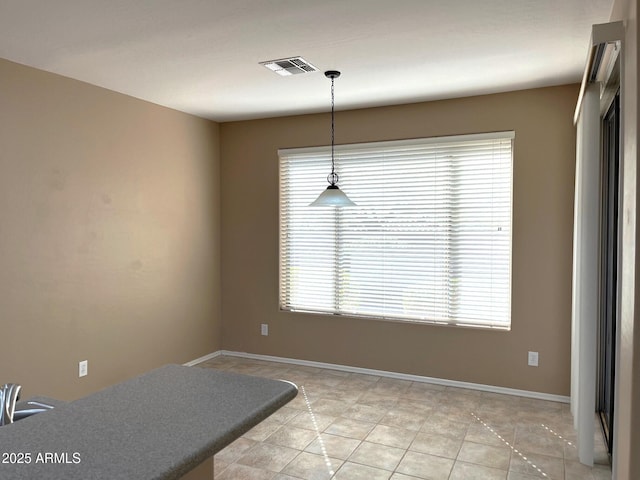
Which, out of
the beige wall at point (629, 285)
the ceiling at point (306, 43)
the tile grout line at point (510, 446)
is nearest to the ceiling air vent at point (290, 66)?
the ceiling at point (306, 43)

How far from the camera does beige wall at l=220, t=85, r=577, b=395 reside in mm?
4109

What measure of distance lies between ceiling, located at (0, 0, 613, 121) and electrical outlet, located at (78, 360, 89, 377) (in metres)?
2.27

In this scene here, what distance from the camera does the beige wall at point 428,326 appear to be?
13.5 ft

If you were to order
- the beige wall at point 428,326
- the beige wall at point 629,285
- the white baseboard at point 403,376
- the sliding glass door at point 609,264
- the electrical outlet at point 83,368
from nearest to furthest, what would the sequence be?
the beige wall at point 629,285
the sliding glass door at point 609,264
the electrical outlet at point 83,368
the beige wall at point 428,326
the white baseboard at point 403,376

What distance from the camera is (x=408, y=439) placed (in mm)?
3426

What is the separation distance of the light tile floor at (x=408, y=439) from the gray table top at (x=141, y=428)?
1832mm

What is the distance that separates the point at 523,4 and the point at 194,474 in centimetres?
261

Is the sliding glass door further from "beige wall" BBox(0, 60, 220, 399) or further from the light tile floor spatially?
"beige wall" BBox(0, 60, 220, 399)

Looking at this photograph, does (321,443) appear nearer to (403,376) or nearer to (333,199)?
(403,376)

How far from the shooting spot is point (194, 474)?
52.4 inches

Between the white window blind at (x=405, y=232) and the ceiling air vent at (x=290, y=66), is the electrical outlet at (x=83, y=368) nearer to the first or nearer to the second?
the white window blind at (x=405, y=232)

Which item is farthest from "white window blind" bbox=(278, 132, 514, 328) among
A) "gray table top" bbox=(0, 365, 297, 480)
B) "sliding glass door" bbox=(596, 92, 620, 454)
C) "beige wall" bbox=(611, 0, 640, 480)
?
"gray table top" bbox=(0, 365, 297, 480)

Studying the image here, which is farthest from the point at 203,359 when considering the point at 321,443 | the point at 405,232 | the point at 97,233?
the point at 405,232

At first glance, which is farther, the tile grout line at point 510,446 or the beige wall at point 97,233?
the beige wall at point 97,233
